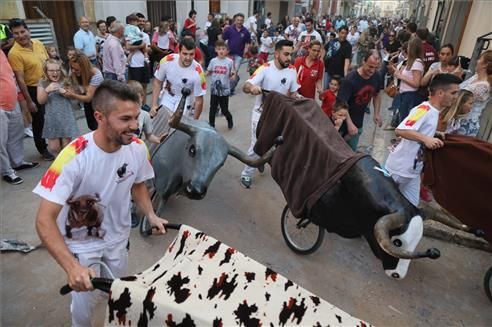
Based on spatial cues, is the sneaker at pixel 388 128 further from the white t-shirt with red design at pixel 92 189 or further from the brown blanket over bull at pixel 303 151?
the white t-shirt with red design at pixel 92 189

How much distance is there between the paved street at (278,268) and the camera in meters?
3.54

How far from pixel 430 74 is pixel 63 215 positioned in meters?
7.00

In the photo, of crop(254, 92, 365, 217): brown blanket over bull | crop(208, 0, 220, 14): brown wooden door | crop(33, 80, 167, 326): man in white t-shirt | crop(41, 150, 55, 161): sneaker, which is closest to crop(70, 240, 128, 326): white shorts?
crop(33, 80, 167, 326): man in white t-shirt

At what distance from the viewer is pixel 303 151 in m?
3.99

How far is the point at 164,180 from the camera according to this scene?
167 inches

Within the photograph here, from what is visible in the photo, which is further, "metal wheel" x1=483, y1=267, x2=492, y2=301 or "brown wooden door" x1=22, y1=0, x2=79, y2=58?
"brown wooden door" x1=22, y1=0, x2=79, y2=58

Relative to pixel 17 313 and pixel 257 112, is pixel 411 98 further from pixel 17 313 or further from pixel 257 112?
pixel 17 313

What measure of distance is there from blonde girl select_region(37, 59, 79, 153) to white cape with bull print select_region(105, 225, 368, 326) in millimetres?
3802

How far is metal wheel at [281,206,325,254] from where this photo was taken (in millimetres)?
4309

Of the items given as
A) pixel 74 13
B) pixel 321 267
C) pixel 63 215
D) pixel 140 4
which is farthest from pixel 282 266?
pixel 140 4

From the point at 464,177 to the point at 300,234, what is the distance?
194 cm

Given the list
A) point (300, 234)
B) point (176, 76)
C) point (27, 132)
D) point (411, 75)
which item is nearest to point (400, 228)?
point (300, 234)

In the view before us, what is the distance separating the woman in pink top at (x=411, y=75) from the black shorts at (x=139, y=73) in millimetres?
5846

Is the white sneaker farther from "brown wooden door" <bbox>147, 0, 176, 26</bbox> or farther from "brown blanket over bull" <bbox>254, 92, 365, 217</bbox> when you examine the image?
"brown wooden door" <bbox>147, 0, 176, 26</bbox>
